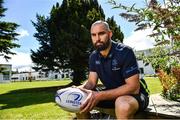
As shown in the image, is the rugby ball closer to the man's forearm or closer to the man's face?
the man's forearm

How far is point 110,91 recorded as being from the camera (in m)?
5.55

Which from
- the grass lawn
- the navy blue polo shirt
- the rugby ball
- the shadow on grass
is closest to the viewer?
the rugby ball

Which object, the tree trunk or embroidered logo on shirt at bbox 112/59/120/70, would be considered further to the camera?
the tree trunk

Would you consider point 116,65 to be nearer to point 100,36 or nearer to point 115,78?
point 115,78

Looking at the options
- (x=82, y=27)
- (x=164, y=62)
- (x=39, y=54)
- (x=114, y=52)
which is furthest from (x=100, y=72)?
(x=39, y=54)

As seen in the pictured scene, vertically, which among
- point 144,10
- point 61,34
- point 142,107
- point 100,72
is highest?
point 61,34

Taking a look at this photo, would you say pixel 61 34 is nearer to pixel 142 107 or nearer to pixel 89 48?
pixel 89 48

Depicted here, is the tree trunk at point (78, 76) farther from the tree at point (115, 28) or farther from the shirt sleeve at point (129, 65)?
the shirt sleeve at point (129, 65)

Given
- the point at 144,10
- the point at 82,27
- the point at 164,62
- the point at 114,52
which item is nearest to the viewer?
the point at 114,52

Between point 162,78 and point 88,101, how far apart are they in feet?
22.3

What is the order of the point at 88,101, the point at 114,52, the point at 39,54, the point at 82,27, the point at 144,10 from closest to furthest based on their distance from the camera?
the point at 88,101, the point at 114,52, the point at 144,10, the point at 82,27, the point at 39,54

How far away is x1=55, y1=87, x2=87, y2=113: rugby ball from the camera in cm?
546

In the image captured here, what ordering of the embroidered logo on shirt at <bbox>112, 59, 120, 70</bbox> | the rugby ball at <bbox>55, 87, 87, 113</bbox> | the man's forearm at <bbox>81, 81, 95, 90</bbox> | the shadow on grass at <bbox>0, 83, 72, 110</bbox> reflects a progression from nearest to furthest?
the rugby ball at <bbox>55, 87, 87, 113</bbox>
the embroidered logo on shirt at <bbox>112, 59, 120, 70</bbox>
the man's forearm at <bbox>81, 81, 95, 90</bbox>
the shadow on grass at <bbox>0, 83, 72, 110</bbox>

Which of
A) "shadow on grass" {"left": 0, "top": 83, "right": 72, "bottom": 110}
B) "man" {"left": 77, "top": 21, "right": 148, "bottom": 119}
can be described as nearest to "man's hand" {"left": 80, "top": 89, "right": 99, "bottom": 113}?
"man" {"left": 77, "top": 21, "right": 148, "bottom": 119}
